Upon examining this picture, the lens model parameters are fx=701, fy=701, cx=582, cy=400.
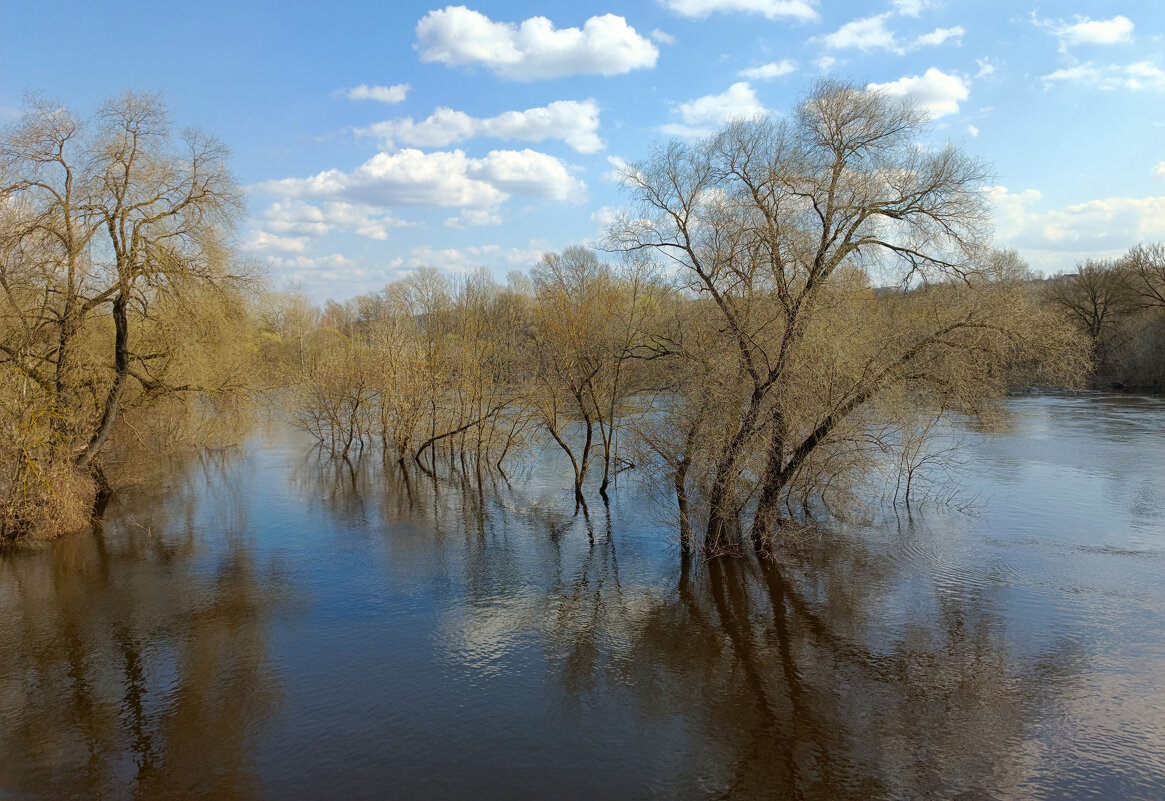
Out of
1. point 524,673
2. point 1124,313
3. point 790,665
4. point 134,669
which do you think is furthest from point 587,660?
point 1124,313

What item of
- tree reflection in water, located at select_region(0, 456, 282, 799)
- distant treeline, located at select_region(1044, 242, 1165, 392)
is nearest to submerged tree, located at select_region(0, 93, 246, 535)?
tree reflection in water, located at select_region(0, 456, 282, 799)

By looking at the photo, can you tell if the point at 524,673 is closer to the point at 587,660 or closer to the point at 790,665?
the point at 587,660

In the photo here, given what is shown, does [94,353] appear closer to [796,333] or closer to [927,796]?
[796,333]

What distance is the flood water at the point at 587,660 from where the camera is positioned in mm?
8469

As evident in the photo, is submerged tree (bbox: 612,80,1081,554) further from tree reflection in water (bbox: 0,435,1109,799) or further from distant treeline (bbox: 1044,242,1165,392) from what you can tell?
distant treeline (bbox: 1044,242,1165,392)

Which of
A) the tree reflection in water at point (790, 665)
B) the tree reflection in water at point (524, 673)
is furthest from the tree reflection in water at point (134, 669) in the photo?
the tree reflection in water at point (790, 665)

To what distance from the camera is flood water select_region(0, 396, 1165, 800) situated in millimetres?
8469

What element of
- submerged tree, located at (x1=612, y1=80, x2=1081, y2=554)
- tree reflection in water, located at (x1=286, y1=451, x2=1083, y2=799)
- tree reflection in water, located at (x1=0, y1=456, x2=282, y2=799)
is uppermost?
submerged tree, located at (x1=612, y1=80, x2=1081, y2=554)

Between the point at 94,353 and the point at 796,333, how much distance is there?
18.6 metres

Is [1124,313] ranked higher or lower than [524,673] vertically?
higher

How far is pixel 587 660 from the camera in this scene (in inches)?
446

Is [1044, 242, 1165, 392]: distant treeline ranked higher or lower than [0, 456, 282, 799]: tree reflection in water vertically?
higher

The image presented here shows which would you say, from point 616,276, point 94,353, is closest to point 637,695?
point 616,276

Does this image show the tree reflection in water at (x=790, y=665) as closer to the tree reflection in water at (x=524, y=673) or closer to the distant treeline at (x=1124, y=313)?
the tree reflection in water at (x=524, y=673)
